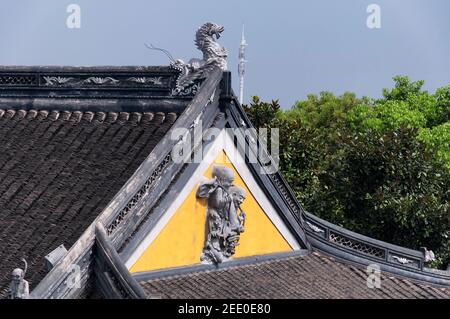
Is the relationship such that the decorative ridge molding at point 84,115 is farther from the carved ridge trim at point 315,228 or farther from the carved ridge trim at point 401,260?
the carved ridge trim at point 401,260

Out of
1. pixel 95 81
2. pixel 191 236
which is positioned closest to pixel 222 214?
pixel 191 236

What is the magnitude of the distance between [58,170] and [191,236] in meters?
2.06

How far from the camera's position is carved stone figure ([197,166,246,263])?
21188 millimetres

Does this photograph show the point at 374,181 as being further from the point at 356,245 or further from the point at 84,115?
the point at 84,115

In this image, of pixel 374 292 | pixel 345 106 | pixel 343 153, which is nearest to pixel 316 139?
pixel 343 153

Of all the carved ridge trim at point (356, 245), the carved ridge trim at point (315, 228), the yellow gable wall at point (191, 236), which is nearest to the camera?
the yellow gable wall at point (191, 236)

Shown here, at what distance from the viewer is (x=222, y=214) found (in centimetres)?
2134

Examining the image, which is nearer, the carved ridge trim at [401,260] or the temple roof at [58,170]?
the temple roof at [58,170]

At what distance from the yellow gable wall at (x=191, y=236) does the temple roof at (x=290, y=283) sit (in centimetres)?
21

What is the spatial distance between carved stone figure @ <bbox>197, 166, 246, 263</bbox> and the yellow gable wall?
10 cm

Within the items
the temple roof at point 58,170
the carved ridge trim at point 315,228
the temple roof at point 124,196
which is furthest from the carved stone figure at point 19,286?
the carved ridge trim at point 315,228

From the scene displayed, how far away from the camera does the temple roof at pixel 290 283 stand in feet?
66.9

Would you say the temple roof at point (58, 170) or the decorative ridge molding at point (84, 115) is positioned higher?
the decorative ridge molding at point (84, 115)

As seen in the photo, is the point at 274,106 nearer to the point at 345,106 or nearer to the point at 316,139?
the point at 316,139
